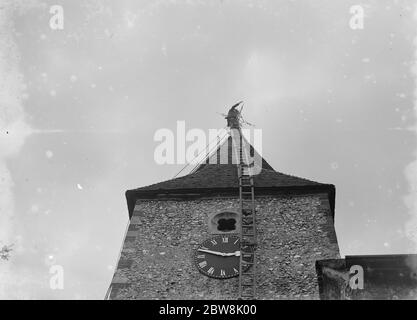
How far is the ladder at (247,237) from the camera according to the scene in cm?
1224

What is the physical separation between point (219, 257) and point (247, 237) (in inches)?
32.3

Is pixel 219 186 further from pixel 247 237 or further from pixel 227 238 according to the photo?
pixel 247 237

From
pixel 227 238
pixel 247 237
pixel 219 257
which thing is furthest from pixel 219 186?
pixel 219 257

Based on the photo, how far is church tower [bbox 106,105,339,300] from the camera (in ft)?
40.6

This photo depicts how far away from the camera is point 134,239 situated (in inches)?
548

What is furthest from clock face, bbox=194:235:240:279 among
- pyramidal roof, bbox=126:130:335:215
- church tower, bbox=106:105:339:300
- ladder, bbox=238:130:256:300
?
pyramidal roof, bbox=126:130:335:215

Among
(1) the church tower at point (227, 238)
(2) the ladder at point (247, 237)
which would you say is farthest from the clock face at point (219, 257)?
(2) the ladder at point (247, 237)

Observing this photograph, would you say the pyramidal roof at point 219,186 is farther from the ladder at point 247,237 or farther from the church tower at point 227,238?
the ladder at point 247,237

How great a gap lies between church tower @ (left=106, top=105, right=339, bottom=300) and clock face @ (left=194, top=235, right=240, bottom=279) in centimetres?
2

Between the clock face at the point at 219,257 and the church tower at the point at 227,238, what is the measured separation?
2 cm

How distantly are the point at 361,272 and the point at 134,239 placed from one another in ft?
18.4
